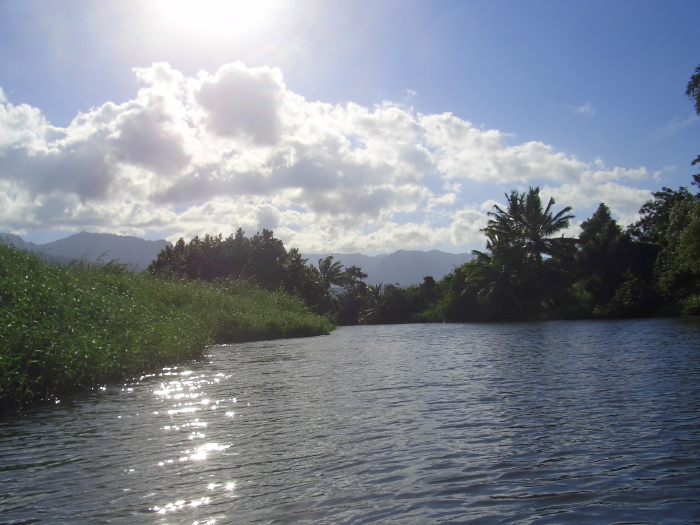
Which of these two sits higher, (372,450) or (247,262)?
(247,262)

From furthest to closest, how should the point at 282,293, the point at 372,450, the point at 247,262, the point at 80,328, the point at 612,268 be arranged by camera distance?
the point at 247,262 → the point at 612,268 → the point at 282,293 → the point at 80,328 → the point at 372,450

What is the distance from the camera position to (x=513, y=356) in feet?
65.4

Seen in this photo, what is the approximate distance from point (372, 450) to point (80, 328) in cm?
1065

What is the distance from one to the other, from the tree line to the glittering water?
92.0ft

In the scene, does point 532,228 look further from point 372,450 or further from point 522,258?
point 372,450

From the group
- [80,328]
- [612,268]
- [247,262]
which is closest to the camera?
[80,328]

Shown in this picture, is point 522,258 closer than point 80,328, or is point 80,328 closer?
point 80,328

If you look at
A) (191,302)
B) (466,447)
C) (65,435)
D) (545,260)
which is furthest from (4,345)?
(545,260)

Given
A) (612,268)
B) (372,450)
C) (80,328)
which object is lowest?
(372,450)

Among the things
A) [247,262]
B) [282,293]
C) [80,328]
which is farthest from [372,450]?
[247,262]

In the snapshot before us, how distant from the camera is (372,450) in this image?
8.17 meters

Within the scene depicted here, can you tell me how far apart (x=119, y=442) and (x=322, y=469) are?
150 inches

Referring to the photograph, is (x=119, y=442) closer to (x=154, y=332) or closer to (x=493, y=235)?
(x=154, y=332)

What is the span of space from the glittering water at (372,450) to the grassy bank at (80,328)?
788 millimetres
